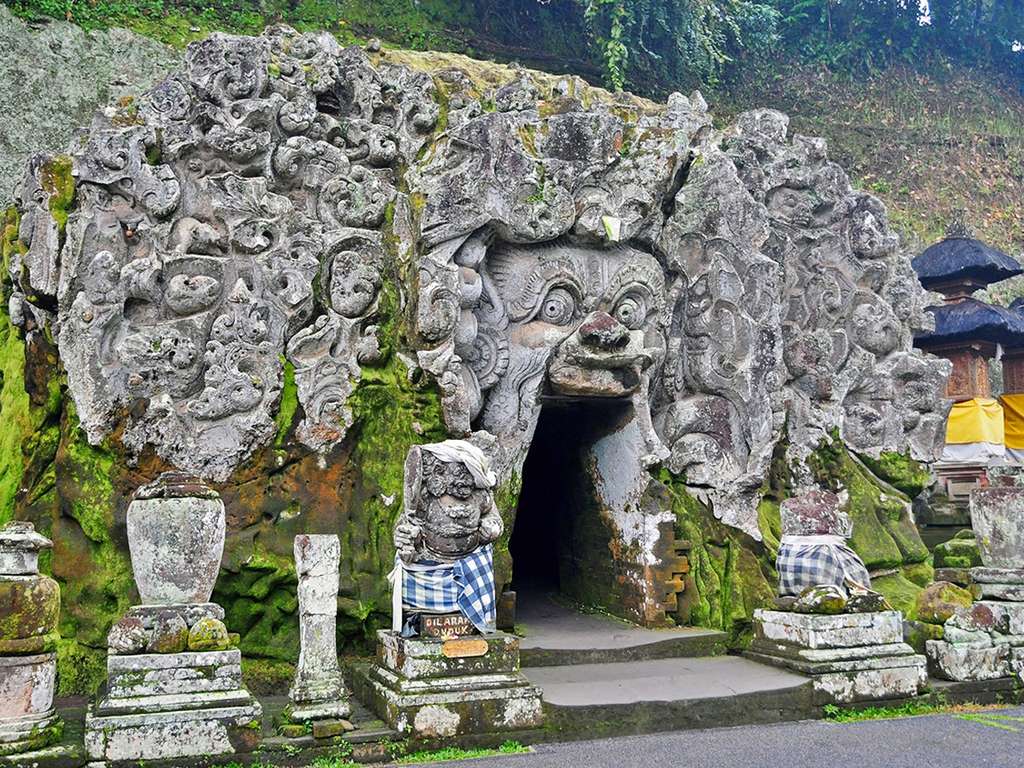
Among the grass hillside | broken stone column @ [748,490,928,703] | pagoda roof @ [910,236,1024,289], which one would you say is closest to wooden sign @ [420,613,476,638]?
broken stone column @ [748,490,928,703]

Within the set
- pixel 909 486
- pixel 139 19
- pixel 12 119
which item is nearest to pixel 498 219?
pixel 909 486

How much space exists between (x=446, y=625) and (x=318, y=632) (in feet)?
2.89

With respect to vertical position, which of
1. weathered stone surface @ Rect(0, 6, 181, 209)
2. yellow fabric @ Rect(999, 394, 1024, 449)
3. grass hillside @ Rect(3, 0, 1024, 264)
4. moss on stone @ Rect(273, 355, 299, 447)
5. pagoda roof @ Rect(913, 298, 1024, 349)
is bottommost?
moss on stone @ Rect(273, 355, 299, 447)

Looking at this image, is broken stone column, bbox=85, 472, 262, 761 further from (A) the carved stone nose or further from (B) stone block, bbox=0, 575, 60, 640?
(A) the carved stone nose

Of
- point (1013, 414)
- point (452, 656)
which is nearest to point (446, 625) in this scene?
point (452, 656)

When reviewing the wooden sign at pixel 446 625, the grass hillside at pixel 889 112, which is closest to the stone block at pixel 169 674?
the wooden sign at pixel 446 625

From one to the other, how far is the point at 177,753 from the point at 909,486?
9014mm

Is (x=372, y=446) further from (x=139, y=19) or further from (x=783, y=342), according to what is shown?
(x=139, y=19)

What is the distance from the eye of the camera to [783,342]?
35.6 feet

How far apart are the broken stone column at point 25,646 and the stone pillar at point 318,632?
1490mm

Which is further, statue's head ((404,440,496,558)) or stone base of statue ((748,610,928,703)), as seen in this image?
stone base of statue ((748,610,928,703))

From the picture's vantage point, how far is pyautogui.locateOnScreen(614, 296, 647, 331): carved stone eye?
9.28 meters

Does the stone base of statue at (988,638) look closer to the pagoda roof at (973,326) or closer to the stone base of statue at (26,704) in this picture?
the pagoda roof at (973,326)

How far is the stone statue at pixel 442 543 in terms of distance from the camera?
6.39 metres
